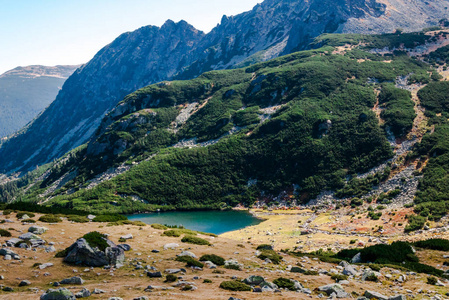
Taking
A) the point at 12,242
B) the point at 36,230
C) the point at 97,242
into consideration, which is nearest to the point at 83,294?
the point at 97,242

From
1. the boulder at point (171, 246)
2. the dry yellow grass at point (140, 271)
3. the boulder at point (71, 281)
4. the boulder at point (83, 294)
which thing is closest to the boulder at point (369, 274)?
the dry yellow grass at point (140, 271)

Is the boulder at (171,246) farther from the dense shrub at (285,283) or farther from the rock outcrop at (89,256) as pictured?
the dense shrub at (285,283)

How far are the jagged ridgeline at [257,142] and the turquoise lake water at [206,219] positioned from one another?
935 cm

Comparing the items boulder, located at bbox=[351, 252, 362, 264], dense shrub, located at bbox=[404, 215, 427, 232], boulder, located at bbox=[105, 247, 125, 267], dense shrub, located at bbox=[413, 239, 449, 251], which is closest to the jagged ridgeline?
dense shrub, located at bbox=[404, 215, 427, 232]

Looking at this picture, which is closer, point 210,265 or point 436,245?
point 210,265

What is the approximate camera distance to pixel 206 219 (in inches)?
4144

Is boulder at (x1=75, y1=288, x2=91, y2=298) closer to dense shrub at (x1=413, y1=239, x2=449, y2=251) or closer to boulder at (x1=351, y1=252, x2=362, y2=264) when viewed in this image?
boulder at (x1=351, y1=252, x2=362, y2=264)

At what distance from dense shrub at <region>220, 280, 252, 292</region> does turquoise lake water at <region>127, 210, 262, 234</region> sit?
6555 centimetres

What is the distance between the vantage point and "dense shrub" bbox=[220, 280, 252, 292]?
20.7 m

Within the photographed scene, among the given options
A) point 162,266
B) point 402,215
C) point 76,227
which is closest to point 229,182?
point 402,215

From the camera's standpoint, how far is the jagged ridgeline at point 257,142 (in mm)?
123250

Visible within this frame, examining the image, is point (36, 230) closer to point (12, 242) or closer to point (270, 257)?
point (12, 242)

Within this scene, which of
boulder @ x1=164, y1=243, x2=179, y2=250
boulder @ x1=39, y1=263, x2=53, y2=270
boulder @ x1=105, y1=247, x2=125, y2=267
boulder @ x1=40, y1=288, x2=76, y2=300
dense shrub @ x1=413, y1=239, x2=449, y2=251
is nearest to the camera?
boulder @ x1=40, y1=288, x2=76, y2=300

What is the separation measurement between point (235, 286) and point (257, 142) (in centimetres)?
12558
